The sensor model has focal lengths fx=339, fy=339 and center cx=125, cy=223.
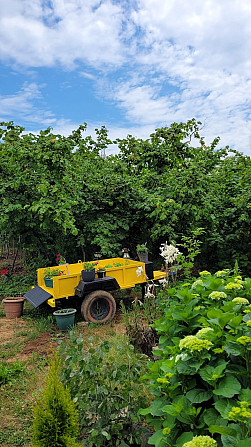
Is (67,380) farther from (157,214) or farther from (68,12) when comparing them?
(68,12)

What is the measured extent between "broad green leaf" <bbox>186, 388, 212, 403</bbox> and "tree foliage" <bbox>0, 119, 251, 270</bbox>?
4.48m

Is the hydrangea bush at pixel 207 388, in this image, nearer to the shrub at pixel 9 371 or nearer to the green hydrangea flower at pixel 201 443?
the green hydrangea flower at pixel 201 443

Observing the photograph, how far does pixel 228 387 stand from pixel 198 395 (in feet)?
0.48

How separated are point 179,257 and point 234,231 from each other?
348 cm

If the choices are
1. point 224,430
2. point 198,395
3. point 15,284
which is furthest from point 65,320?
point 224,430

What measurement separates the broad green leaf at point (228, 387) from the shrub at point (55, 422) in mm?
843

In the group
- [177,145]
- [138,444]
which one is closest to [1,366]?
[138,444]

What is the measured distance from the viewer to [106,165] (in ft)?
26.7

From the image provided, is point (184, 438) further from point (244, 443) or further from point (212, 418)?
point (244, 443)

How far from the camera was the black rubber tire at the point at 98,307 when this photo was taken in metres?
5.04

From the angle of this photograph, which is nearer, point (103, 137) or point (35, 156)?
point (35, 156)

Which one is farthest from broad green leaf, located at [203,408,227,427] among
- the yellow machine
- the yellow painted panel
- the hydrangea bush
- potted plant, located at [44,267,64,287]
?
potted plant, located at [44,267,64,287]

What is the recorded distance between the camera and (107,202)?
7.23 m

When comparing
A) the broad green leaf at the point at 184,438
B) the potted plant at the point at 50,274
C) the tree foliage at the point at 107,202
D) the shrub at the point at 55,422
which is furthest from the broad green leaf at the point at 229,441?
the tree foliage at the point at 107,202
